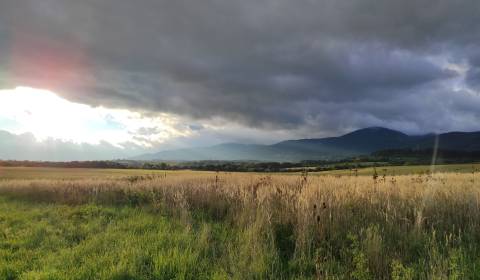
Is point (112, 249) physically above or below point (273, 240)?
below

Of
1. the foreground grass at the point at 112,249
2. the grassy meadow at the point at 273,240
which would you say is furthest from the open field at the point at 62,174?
the grassy meadow at the point at 273,240

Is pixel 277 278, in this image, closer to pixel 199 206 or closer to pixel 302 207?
pixel 302 207

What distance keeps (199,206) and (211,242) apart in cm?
369

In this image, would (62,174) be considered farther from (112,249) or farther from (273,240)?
(273,240)

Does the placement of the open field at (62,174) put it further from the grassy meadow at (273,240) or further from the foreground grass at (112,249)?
the grassy meadow at (273,240)

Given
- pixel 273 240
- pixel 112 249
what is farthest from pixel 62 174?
pixel 273 240

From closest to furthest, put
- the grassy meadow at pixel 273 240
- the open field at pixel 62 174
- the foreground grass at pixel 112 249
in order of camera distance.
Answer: the grassy meadow at pixel 273 240 → the foreground grass at pixel 112 249 → the open field at pixel 62 174

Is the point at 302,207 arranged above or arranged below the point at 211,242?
above

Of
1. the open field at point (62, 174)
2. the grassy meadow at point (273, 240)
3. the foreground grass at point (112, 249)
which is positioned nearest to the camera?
the grassy meadow at point (273, 240)

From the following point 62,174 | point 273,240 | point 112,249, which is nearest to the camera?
point 273,240

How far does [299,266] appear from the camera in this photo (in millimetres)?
4699

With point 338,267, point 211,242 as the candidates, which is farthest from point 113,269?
point 338,267

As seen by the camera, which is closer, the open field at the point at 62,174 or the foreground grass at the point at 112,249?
the foreground grass at the point at 112,249

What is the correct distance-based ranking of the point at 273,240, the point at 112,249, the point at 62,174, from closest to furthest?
the point at 273,240
the point at 112,249
the point at 62,174
